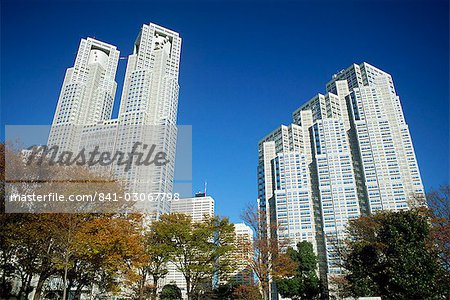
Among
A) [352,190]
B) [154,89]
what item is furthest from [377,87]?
[154,89]

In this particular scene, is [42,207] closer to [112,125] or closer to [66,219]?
[66,219]

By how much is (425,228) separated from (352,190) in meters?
60.8

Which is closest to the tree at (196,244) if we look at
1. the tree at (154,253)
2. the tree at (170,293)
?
the tree at (154,253)

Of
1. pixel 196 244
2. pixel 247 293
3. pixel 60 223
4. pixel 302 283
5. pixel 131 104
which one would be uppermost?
pixel 131 104

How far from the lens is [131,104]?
3957 inches

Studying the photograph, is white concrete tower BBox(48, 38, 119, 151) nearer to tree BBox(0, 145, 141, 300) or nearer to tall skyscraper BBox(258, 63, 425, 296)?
tall skyscraper BBox(258, 63, 425, 296)

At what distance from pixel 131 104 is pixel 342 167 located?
2747 inches

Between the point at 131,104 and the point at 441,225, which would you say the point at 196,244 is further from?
the point at 131,104

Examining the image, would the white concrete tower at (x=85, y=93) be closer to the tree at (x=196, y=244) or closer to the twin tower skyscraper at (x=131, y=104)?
the twin tower skyscraper at (x=131, y=104)

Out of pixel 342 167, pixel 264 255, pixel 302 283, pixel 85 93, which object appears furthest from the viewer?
pixel 85 93

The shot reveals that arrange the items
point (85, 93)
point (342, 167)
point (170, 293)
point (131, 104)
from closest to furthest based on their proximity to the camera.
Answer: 1. point (170, 293)
2. point (342, 167)
3. point (131, 104)
4. point (85, 93)

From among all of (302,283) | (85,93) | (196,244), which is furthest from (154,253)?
(85,93)

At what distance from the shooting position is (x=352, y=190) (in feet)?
246

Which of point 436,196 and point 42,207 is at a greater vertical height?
point 436,196
